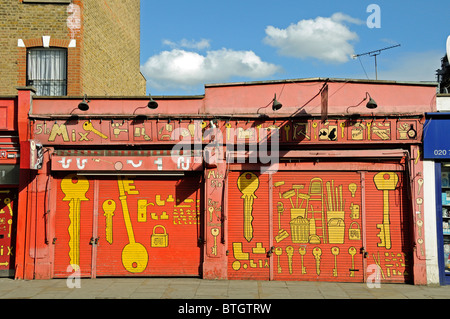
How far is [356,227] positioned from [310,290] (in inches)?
95.9

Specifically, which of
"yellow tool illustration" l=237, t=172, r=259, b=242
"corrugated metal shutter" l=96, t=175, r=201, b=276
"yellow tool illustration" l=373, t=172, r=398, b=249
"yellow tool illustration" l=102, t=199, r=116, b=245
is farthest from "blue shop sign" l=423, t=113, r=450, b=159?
"yellow tool illustration" l=102, t=199, r=116, b=245

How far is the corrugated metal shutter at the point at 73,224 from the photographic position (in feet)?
39.0

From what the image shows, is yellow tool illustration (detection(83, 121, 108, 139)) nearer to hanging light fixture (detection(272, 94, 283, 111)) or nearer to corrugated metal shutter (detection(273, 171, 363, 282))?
hanging light fixture (detection(272, 94, 283, 111))

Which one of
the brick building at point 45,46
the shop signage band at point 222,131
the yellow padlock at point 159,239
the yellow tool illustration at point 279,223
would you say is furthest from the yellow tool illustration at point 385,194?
the brick building at point 45,46

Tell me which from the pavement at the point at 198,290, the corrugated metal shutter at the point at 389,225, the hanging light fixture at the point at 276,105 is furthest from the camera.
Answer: the corrugated metal shutter at the point at 389,225

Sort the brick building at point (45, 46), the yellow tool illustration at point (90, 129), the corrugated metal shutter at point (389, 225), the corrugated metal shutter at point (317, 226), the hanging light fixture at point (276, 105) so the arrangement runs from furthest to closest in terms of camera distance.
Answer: the brick building at point (45, 46), the yellow tool illustration at point (90, 129), the corrugated metal shutter at point (317, 226), the corrugated metal shutter at point (389, 225), the hanging light fixture at point (276, 105)

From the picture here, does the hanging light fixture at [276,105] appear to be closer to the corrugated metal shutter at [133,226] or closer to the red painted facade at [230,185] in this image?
the red painted facade at [230,185]

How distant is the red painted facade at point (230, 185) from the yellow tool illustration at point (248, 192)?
0.03 m

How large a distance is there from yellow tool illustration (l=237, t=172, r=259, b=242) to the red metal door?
7.02m

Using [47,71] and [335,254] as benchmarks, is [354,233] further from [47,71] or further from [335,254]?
[47,71]

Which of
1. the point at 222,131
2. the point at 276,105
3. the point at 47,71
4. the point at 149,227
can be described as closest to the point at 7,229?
the point at 149,227

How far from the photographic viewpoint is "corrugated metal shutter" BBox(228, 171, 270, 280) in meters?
11.6

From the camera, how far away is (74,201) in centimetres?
1206

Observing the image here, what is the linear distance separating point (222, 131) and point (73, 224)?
5.32 meters
